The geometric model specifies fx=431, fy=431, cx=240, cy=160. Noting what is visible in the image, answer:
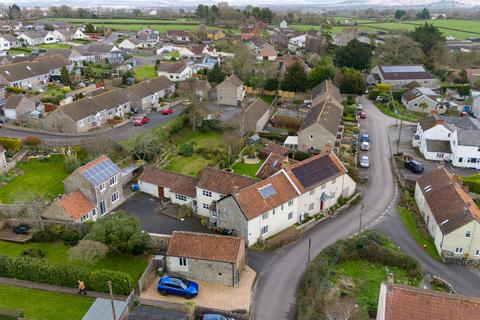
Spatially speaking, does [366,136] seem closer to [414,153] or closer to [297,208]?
[414,153]

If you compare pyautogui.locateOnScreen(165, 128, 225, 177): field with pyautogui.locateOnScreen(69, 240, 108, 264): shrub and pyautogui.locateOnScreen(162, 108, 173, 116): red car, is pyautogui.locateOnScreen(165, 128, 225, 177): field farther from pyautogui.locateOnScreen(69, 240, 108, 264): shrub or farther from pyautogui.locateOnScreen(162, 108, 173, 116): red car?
pyautogui.locateOnScreen(69, 240, 108, 264): shrub

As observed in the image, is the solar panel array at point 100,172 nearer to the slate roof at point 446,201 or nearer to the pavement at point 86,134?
the pavement at point 86,134

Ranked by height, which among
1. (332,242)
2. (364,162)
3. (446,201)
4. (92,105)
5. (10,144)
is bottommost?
(332,242)

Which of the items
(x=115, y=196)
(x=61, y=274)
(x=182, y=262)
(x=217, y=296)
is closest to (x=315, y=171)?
(x=182, y=262)

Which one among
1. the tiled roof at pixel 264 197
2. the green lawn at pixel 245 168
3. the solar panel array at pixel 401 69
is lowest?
the green lawn at pixel 245 168

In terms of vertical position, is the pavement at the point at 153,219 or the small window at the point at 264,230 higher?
the small window at the point at 264,230

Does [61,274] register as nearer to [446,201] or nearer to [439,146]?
[446,201]

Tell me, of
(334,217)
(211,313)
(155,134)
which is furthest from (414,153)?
(211,313)

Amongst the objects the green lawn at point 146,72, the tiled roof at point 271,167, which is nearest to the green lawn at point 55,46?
the green lawn at point 146,72
